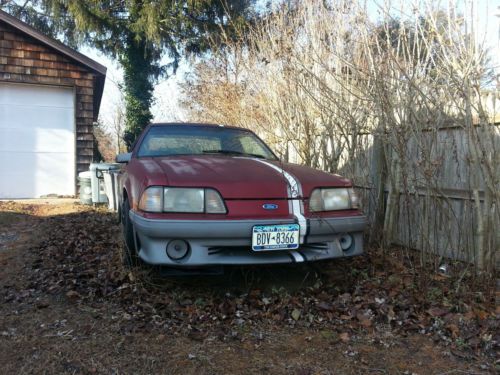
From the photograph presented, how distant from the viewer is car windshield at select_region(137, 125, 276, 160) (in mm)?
4389

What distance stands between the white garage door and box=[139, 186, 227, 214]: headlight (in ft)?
28.0

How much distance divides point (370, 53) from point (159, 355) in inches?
139

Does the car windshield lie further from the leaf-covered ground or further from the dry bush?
the leaf-covered ground

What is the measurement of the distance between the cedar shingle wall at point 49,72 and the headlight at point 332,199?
8727 mm

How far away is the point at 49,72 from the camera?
412 inches

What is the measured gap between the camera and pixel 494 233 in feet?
12.0

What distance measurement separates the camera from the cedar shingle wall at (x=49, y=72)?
400 inches

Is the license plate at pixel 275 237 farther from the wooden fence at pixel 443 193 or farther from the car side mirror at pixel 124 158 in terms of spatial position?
the car side mirror at pixel 124 158

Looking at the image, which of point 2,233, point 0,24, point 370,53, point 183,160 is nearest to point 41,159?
point 0,24

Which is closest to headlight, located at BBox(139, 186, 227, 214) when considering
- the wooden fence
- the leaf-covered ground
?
the leaf-covered ground

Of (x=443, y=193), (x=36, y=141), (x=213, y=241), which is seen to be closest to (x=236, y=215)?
(x=213, y=241)

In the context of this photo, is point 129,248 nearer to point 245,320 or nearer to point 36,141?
point 245,320

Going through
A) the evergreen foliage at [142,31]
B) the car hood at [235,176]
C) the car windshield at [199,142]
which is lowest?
the car hood at [235,176]

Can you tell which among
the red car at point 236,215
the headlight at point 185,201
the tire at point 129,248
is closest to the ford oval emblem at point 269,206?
the red car at point 236,215
